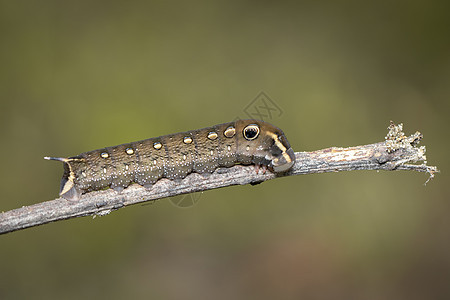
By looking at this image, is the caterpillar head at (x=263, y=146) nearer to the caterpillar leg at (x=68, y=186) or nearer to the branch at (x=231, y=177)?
the branch at (x=231, y=177)

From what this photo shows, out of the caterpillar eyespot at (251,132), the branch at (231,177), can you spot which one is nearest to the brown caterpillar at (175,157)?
the caterpillar eyespot at (251,132)

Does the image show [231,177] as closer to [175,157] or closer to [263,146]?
[263,146]

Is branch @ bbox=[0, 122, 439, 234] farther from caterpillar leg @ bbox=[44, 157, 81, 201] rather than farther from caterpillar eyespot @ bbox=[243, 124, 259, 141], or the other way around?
caterpillar eyespot @ bbox=[243, 124, 259, 141]

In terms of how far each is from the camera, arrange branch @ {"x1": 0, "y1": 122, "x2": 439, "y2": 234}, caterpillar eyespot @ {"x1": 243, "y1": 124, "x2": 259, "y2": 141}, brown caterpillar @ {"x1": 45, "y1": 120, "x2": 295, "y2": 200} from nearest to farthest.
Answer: branch @ {"x1": 0, "y1": 122, "x2": 439, "y2": 234}, brown caterpillar @ {"x1": 45, "y1": 120, "x2": 295, "y2": 200}, caterpillar eyespot @ {"x1": 243, "y1": 124, "x2": 259, "y2": 141}

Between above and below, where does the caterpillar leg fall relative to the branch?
above

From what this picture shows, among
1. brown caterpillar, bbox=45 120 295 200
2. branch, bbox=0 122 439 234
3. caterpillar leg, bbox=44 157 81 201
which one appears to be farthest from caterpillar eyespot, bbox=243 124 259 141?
caterpillar leg, bbox=44 157 81 201

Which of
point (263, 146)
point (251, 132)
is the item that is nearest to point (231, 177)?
point (263, 146)
